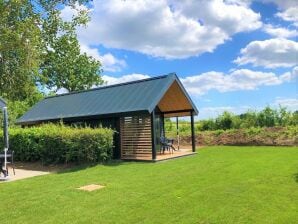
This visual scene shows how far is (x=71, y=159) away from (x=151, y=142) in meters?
3.66

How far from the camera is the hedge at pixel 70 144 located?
15914mm

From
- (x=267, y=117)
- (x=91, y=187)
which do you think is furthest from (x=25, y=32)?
(x=267, y=117)

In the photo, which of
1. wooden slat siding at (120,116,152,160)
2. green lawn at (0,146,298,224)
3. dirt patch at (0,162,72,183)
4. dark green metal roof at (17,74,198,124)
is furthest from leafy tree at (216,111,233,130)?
dirt patch at (0,162,72,183)

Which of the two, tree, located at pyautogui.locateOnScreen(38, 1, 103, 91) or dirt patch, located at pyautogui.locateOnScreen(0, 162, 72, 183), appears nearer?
dirt patch, located at pyautogui.locateOnScreen(0, 162, 72, 183)

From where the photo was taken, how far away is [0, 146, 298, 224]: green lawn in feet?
24.5

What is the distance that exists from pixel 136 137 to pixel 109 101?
249cm

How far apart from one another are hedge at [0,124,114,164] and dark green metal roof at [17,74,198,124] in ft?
5.88

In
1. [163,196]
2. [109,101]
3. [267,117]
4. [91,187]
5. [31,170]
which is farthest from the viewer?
[267,117]

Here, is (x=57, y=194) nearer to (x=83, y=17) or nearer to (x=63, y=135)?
(x=63, y=135)

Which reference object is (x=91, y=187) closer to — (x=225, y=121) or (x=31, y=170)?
(x=31, y=170)

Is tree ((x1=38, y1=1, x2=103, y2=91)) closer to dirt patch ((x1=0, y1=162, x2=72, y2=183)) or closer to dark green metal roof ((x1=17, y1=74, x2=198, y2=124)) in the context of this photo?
dark green metal roof ((x1=17, y1=74, x2=198, y2=124))

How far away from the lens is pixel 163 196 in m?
9.12

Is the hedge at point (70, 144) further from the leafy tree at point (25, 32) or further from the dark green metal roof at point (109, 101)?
the leafy tree at point (25, 32)

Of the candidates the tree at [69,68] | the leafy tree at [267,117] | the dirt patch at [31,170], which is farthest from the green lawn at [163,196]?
the tree at [69,68]
